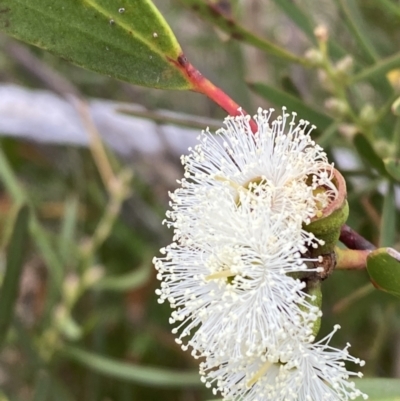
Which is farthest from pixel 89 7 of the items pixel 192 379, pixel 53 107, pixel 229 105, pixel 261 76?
pixel 261 76

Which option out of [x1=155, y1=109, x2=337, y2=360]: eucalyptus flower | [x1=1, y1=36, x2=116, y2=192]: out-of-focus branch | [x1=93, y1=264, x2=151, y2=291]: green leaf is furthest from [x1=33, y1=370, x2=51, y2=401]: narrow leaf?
[x1=155, y1=109, x2=337, y2=360]: eucalyptus flower

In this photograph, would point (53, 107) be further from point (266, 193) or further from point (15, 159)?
point (266, 193)

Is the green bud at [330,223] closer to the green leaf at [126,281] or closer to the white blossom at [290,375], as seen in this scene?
the white blossom at [290,375]

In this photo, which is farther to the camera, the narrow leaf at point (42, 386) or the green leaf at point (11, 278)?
the narrow leaf at point (42, 386)

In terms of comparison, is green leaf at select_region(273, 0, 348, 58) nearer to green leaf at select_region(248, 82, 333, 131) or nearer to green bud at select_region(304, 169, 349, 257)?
green leaf at select_region(248, 82, 333, 131)

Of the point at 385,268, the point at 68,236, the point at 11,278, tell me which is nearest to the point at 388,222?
the point at 385,268

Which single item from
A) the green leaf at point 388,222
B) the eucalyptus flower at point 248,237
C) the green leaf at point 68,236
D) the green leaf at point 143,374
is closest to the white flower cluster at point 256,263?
the eucalyptus flower at point 248,237
